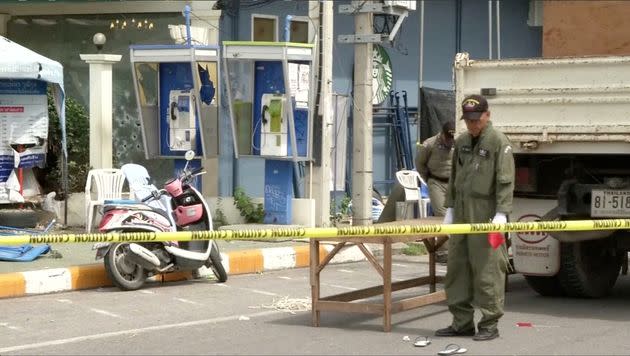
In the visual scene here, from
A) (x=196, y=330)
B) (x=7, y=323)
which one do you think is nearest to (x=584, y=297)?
(x=196, y=330)

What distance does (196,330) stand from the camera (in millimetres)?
9102

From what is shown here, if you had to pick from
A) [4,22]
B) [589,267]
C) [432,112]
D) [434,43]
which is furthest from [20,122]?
[434,43]

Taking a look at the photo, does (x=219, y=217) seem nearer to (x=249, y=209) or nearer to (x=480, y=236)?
(x=249, y=209)

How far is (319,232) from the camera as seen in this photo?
857cm

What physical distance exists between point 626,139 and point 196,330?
3730 millimetres

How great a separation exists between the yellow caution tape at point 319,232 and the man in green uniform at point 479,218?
5.4 inches

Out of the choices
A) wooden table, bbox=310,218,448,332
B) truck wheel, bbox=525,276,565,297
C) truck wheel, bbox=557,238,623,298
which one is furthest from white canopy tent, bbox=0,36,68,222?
truck wheel, bbox=557,238,623,298

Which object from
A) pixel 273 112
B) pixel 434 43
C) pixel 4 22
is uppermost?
pixel 4 22

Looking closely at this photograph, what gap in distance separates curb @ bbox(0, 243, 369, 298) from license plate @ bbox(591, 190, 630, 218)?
437 cm

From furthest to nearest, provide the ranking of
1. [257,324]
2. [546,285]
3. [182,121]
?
1. [182,121]
2. [546,285]
3. [257,324]

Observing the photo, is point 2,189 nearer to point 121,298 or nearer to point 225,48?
point 225,48

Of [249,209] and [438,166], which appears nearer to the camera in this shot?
[438,166]

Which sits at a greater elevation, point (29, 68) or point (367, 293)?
point (29, 68)

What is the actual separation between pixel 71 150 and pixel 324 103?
3794mm
